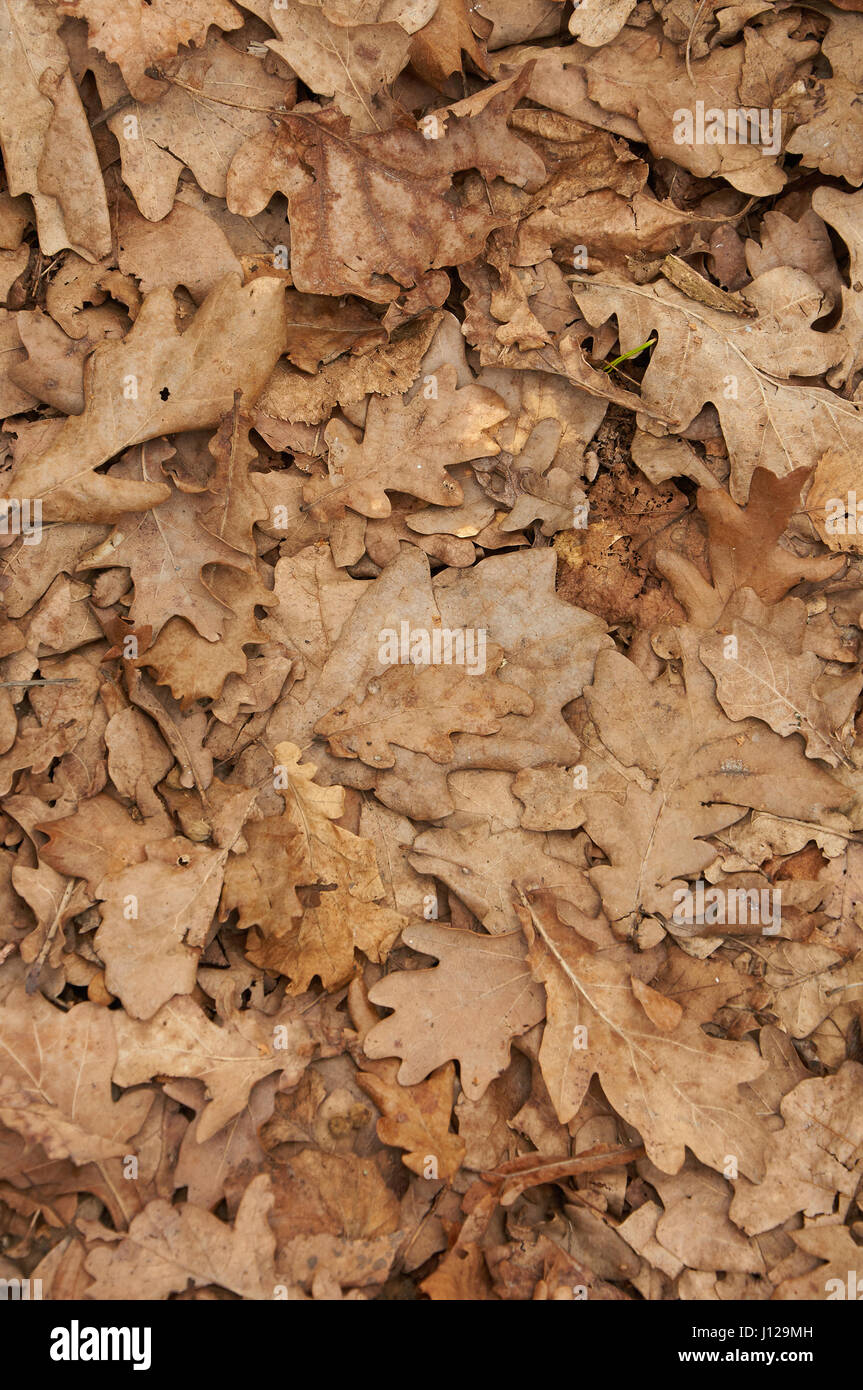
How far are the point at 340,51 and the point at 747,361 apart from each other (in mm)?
1662

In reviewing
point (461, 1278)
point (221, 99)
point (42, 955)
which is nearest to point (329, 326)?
point (221, 99)

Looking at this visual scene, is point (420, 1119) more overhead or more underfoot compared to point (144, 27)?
more underfoot

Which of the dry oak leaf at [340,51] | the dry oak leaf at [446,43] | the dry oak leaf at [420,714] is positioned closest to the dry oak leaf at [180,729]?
the dry oak leaf at [420,714]

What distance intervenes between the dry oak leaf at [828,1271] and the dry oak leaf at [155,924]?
198cm

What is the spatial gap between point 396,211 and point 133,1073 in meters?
2.81

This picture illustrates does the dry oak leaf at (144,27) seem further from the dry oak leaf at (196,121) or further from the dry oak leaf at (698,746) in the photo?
the dry oak leaf at (698,746)

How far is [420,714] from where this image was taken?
3.05 meters

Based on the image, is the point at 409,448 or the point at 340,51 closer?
the point at 340,51

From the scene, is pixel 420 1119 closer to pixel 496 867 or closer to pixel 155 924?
pixel 496 867

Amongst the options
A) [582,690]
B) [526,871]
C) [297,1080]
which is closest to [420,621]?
[582,690]

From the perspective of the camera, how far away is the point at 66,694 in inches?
117

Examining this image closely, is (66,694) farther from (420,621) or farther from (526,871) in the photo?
(526,871)

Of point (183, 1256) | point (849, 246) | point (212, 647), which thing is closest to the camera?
point (183, 1256)

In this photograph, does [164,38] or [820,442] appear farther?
[820,442]
